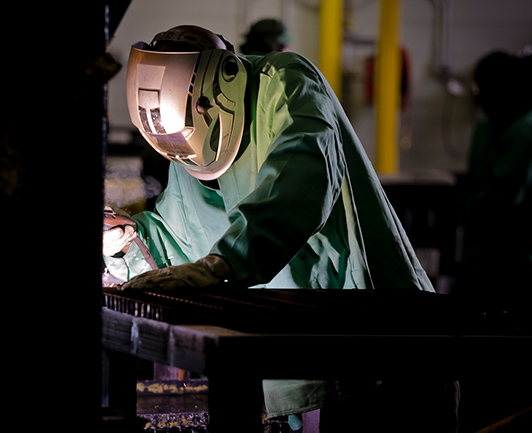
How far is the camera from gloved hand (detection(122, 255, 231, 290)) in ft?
4.30

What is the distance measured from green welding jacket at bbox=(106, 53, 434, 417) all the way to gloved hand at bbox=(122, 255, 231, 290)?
0.03 metres

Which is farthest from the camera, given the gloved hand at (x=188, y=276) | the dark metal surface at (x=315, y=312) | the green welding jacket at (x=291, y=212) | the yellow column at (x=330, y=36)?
the yellow column at (x=330, y=36)

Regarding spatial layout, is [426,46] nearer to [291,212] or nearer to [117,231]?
[117,231]

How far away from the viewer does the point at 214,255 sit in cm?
A: 137

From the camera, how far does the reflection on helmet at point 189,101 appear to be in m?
1.71

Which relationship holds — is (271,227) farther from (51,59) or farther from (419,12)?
(419,12)

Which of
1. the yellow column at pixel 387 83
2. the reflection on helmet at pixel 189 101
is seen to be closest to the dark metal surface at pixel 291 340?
the reflection on helmet at pixel 189 101

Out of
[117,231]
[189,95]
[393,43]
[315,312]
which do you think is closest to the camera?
[315,312]

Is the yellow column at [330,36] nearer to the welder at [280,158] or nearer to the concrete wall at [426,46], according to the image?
the concrete wall at [426,46]

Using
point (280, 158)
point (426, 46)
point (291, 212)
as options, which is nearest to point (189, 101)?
point (280, 158)

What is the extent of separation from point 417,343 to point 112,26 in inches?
51.4

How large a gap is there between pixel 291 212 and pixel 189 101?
0.46 metres

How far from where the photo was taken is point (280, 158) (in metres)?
1.52

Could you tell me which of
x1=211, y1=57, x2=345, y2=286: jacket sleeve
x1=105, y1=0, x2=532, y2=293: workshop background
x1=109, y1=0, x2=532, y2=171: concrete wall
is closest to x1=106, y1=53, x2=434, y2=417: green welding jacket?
x1=211, y1=57, x2=345, y2=286: jacket sleeve
